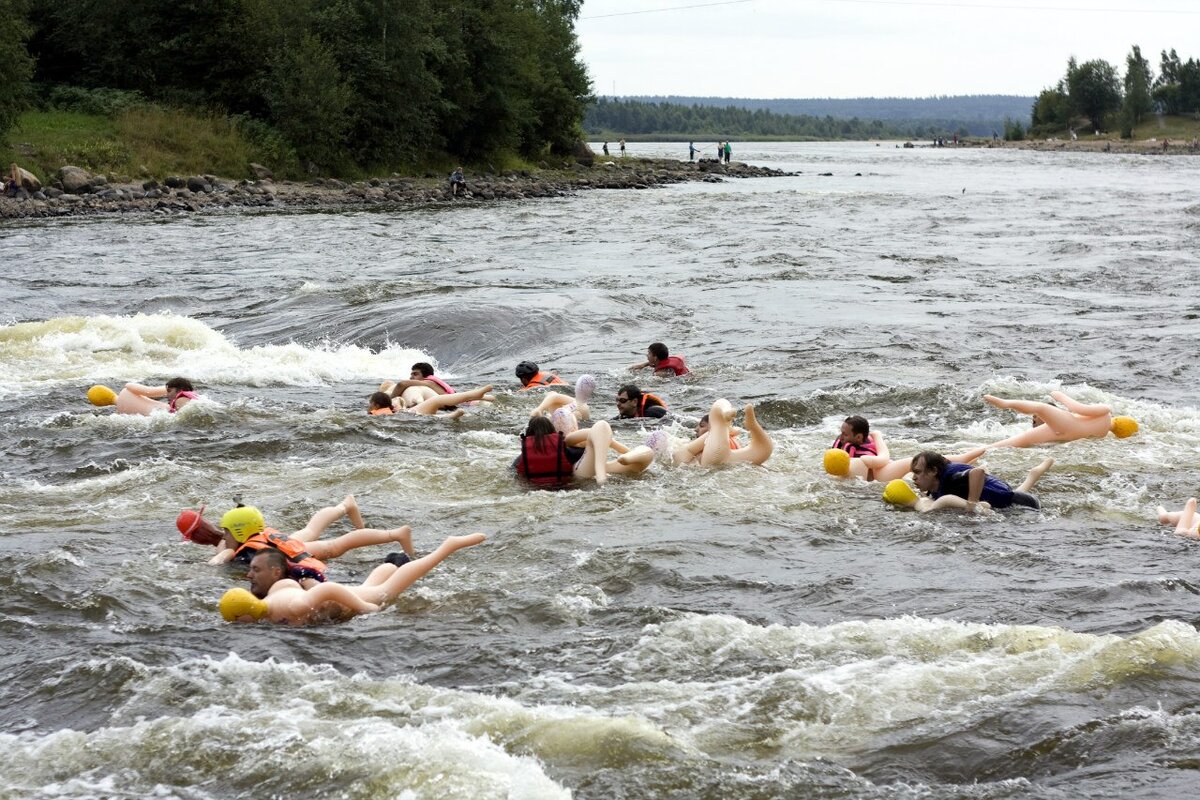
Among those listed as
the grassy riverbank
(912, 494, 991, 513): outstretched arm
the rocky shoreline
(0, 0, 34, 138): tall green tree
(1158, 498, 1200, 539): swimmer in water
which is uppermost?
(0, 0, 34, 138): tall green tree

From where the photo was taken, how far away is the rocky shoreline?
46.2m

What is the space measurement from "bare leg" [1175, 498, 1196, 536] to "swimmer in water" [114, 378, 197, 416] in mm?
10710

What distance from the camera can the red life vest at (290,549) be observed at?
9.78m

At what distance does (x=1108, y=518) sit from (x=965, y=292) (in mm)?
16396

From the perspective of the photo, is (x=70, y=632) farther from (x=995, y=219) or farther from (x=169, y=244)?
(x=995, y=219)

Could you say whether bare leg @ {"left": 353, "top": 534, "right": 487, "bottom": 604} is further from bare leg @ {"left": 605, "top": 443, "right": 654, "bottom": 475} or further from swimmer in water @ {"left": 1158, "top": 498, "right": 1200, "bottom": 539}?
swimmer in water @ {"left": 1158, "top": 498, "right": 1200, "bottom": 539}

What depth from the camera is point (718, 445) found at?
515 inches

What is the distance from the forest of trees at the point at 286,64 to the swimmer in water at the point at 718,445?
49647 mm

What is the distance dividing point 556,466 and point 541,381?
5175 millimetres

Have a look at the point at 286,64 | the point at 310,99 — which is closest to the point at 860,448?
the point at 310,99

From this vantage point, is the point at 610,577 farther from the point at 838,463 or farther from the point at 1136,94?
the point at 1136,94

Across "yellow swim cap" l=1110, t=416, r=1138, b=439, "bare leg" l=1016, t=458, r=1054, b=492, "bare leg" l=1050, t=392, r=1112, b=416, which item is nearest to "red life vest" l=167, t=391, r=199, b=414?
"bare leg" l=1016, t=458, r=1054, b=492

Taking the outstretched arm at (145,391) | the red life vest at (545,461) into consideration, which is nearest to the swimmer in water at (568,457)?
the red life vest at (545,461)

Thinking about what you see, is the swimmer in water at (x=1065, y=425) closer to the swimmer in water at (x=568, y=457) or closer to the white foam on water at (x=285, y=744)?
the swimmer in water at (x=568, y=457)
